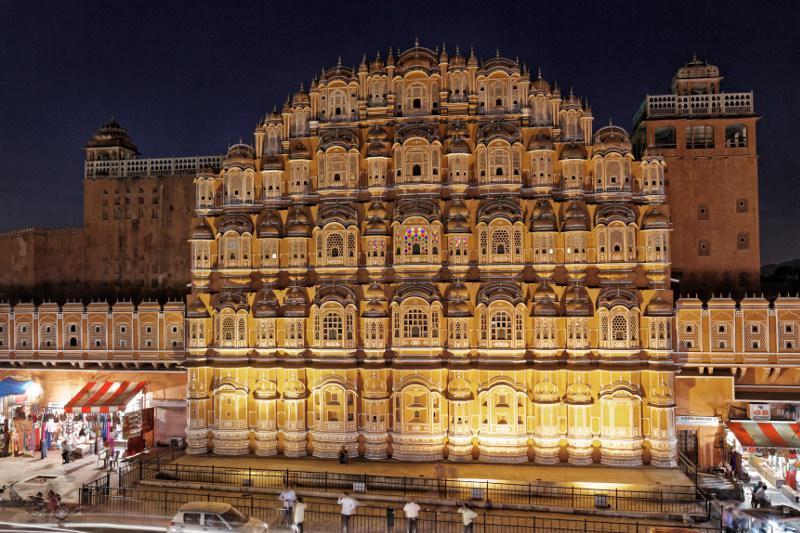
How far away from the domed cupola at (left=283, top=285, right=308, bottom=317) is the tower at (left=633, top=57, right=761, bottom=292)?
70.9 ft

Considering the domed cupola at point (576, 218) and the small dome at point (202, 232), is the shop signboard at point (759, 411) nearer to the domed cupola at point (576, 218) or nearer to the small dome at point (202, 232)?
the domed cupola at point (576, 218)

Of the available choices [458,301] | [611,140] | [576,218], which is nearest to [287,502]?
[458,301]

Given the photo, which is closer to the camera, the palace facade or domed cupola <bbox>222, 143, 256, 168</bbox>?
the palace facade

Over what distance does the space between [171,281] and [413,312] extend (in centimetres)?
2197

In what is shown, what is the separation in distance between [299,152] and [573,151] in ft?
47.8

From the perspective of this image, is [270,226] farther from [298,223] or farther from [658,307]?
[658,307]

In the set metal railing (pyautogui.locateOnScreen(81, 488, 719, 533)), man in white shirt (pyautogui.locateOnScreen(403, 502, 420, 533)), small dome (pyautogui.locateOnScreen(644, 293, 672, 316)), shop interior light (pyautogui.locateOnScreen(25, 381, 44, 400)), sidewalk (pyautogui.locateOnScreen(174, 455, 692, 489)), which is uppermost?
small dome (pyautogui.locateOnScreen(644, 293, 672, 316))

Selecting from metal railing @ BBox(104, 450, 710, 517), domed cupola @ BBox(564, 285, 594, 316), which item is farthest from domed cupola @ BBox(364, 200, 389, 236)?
metal railing @ BBox(104, 450, 710, 517)

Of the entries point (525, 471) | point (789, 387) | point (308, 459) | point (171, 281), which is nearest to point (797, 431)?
point (789, 387)

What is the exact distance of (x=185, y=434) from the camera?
36812 millimetres

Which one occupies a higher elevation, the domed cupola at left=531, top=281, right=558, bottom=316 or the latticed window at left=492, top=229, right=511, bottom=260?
the latticed window at left=492, top=229, right=511, bottom=260

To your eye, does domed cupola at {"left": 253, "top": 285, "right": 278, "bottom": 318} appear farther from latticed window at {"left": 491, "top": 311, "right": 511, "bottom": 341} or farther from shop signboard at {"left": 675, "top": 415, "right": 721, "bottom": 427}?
shop signboard at {"left": 675, "top": 415, "right": 721, "bottom": 427}

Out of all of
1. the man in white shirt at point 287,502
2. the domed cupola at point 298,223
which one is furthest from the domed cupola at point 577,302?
the man in white shirt at point 287,502

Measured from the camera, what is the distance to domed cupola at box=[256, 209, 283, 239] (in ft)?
116
